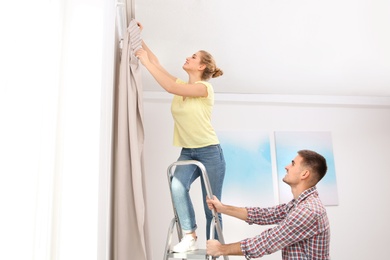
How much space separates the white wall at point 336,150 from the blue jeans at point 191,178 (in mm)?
2388

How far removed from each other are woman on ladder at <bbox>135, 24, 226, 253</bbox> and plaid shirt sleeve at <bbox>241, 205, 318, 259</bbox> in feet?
1.23

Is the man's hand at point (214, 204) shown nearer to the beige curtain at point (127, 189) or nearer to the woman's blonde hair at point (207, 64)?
the beige curtain at point (127, 189)

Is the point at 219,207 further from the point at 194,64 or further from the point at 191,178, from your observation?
the point at 194,64

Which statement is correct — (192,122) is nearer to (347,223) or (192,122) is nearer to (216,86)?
(216,86)

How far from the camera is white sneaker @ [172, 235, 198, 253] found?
1.94 metres

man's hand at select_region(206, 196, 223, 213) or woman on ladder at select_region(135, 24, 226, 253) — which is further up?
woman on ladder at select_region(135, 24, 226, 253)

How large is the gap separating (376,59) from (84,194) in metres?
3.84

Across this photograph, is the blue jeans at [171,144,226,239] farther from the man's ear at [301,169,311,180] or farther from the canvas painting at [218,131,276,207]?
the canvas painting at [218,131,276,207]

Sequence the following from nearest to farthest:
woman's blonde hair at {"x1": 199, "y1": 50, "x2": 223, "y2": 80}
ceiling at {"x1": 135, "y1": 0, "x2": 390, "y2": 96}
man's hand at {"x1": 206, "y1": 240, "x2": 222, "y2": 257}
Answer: man's hand at {"x1": 206, "y1": 240, "x2": 222, "y2": 257} < woman's blonde hair at {"x1": 199, "y1": 50, "x2": 223, "y2": 80} < ceiling at {"x1": 135, "y1": 0, "x2": 390, "y2": 96}

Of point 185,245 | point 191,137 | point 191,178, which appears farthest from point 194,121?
point 185,245

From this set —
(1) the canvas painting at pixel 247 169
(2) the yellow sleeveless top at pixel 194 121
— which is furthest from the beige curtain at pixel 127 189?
(1) the canvas painting at pixel 247 169

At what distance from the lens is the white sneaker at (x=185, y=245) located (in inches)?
76.5

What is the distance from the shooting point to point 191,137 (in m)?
2.21

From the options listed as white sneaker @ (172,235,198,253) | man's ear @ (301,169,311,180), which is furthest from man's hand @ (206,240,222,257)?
man's ear @ (301,169,311,180)
